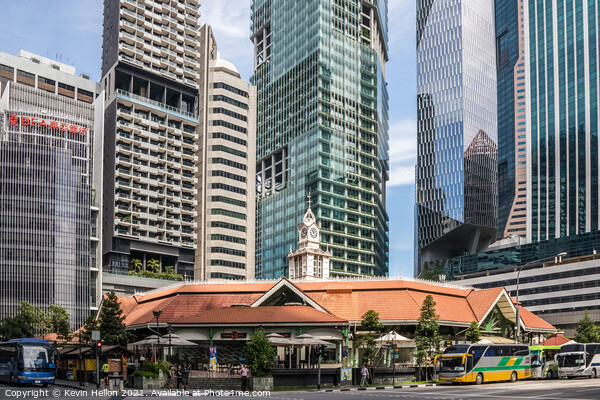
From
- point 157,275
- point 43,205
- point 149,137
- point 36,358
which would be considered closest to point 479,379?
point 36,358

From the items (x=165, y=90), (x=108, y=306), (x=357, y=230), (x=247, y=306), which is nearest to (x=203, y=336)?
(x=247, y=306)

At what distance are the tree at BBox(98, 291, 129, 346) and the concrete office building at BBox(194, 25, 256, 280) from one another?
88.3m

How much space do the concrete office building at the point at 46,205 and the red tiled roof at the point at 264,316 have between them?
8053cm

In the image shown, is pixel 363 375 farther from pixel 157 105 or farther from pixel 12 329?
pixel 157 105

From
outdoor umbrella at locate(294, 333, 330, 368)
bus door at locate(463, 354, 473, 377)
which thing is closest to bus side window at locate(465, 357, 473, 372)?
bus door at locate(463, 354, 473, 377)

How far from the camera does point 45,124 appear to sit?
15062 cm

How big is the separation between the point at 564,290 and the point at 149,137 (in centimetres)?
9138

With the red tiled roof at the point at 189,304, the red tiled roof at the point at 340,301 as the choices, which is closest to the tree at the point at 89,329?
the red tiled roof at the point at 189,304

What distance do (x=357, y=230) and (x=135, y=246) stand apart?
63.6 m

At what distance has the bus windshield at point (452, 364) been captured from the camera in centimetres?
5816

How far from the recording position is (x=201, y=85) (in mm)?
178625

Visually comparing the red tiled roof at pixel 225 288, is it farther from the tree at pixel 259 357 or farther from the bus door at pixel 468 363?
the bus door at pixel 468 363

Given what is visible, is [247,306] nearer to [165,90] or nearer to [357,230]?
[165,90]

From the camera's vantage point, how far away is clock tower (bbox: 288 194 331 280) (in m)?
102
